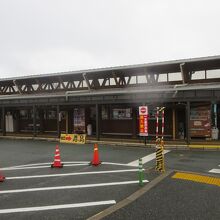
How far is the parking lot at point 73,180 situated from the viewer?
318 inches

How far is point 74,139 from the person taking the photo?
24391 millimetres

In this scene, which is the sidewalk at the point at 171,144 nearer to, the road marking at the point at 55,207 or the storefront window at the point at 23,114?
the storefront window at the point at 23,114

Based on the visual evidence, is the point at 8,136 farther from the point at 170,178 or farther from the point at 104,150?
the point at 170,178

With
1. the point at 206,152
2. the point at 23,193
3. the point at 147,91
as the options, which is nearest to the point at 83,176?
the point at 23,193

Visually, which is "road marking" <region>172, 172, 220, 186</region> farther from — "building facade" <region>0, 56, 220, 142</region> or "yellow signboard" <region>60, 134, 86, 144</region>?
"yellow signboard" <region>60, 134, 86, 144</region>

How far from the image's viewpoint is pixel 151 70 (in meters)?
24.8

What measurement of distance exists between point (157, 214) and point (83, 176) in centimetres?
498

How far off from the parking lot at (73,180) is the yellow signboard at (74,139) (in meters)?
4.68

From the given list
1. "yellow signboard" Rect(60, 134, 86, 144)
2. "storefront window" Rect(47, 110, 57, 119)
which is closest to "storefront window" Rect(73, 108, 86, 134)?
"storefront window" Rect(47, 110, 57, 119)

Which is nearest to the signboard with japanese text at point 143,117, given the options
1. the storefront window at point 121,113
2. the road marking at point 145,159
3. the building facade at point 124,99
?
the building facade at point 124,99

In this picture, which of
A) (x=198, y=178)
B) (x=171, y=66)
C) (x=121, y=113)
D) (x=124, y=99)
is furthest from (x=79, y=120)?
(x=198, y=178)

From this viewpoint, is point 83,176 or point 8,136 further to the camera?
point 8,136

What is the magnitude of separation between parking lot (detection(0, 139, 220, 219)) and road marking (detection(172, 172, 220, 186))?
2.87ft

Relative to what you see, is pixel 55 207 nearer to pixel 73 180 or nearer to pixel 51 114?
pixel 73 180
